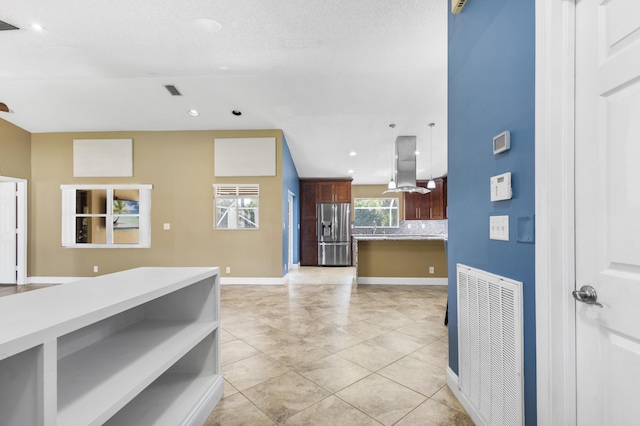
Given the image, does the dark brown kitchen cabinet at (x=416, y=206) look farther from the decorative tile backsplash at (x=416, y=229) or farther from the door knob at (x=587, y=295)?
the door knob at (x=587, y=295)

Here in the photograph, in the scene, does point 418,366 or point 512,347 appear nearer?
point 512,347

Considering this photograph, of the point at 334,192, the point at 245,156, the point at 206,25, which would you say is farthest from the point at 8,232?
the point at 334,192

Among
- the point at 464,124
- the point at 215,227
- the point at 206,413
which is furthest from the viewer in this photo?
the point at 215,227

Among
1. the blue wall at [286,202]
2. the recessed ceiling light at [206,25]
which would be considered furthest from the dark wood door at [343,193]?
the recessed ceiling light at [206,25]

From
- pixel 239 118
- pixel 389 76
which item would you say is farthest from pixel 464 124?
pixel 239 118

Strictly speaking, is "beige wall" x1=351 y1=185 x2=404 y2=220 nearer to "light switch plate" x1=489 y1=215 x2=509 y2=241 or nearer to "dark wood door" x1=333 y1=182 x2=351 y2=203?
"dark wood door" x1=333 y1=182 x2=351 y2=203

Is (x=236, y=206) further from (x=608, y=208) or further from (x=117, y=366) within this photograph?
(x=608, y=208)

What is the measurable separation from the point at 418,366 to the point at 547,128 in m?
1.94

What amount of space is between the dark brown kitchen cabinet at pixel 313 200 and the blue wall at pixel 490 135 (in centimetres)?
615

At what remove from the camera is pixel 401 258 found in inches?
214

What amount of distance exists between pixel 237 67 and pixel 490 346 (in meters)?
3.96

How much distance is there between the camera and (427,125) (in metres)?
5.40

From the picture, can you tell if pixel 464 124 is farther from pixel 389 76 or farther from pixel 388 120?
pixel 388 120

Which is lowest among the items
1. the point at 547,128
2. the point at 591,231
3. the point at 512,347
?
the point at 512,347
